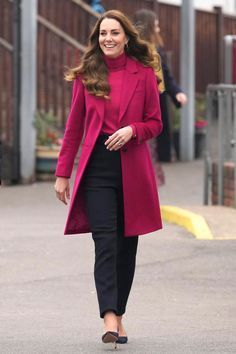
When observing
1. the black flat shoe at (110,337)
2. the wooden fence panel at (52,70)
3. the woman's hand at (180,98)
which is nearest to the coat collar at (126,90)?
the black flat shoe at (110,337)

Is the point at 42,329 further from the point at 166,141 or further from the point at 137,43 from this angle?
the point at 166,141

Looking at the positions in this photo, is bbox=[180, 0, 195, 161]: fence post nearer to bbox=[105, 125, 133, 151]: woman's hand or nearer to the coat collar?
the coat collar

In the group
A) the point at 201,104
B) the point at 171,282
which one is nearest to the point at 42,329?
the point at 171,282

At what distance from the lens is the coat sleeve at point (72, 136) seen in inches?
286

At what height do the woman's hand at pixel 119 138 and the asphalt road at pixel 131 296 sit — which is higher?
the woman's hand at pixel 119 138

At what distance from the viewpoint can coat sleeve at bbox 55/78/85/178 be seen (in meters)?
7.27

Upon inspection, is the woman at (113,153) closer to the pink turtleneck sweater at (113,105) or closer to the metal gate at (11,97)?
the pink turtleneck sweater at (113,105)

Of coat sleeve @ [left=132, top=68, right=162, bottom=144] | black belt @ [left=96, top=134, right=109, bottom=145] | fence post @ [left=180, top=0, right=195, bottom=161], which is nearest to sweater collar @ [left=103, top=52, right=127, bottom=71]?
coat sleeve @ [left=132, top=68, right=162, bottom=144]

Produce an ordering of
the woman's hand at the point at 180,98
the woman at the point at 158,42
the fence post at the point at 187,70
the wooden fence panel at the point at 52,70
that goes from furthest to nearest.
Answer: the fence post at the point at 187,70 → the wooden fence panel at the point at 52,70 → the woman's hand at the point at 180,98 → the woman at the point at 158,42

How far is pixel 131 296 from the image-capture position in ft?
28.9

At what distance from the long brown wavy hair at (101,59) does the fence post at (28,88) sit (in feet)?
31.3

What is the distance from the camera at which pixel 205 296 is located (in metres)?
8.76

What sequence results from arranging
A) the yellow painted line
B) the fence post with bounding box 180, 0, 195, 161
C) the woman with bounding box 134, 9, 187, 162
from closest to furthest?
the yellow painted line, the woman with bounding box 134, 9, 187, 162, the fence post with bounding box 180, 0, 195, 161

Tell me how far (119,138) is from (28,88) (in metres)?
9.95
